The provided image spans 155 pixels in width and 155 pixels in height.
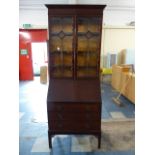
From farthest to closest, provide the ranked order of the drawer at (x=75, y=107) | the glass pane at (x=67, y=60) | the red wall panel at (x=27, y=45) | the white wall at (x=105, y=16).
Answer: the red wall panel at (x=27, y=45) → the white wall at (x=105, y=16) → the glass pane at (x=67, y=60) → the drawer at (x=75, y=107)

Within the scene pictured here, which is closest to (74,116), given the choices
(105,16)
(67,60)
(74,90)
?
(74,90)

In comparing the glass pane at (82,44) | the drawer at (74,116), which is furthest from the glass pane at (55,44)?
the drawer at (74,116)

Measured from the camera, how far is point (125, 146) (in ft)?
9.93

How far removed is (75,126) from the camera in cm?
298

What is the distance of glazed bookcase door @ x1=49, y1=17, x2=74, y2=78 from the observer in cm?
301

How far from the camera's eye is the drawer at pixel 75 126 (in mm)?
2969

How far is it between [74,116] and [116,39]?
639 centimetres

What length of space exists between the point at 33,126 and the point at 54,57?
1648 millimetres

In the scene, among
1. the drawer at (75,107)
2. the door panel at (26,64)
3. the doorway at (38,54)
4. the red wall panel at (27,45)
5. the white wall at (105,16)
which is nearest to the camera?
the drawer at (75,107)

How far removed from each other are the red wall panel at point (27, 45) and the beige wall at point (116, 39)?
2906mm

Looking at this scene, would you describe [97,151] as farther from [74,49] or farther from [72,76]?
[74,49]

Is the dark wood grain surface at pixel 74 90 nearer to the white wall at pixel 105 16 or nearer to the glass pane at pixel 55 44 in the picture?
the glass pane at pixel 55 44

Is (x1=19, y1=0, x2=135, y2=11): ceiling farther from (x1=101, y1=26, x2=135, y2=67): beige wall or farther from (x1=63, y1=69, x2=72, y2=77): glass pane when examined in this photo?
(x1=63, y1=69, x2=72, y2=77): glass pane
